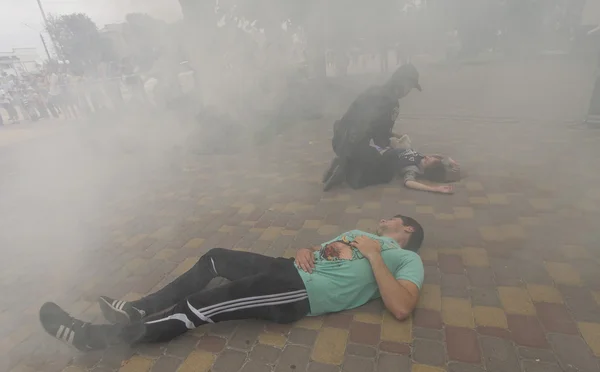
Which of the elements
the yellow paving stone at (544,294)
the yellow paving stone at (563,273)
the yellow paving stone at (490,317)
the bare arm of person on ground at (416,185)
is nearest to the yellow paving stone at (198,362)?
the yellow paving stone at (490,317)

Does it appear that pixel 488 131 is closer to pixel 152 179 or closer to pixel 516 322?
pixel 516 322

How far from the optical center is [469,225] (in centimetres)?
218

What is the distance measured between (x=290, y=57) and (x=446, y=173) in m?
1.98

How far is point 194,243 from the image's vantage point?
7.63 ft

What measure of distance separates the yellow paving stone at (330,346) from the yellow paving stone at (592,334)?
0.86 m

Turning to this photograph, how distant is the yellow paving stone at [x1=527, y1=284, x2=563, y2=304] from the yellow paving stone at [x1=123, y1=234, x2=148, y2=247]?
2.29m

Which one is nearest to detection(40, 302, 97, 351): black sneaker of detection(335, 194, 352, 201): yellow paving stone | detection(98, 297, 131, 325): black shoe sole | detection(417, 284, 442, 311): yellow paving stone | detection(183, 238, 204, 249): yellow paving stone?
detection(98, 297, 131, 325): black shoe sole

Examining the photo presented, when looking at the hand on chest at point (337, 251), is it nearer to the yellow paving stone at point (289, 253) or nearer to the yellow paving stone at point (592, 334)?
the yellow paving stone at point (289, 253)

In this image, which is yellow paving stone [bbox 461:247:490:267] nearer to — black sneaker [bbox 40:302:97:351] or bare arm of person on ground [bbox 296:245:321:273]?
bare arm of person on ground [bbox 296:245:321:273]

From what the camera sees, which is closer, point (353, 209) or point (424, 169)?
point (353, 209)

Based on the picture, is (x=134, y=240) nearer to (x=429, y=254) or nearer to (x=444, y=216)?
(x=429, y=254)

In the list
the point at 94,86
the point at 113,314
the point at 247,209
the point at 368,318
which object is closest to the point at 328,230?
the point at 247,209

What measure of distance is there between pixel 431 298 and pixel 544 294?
47cm

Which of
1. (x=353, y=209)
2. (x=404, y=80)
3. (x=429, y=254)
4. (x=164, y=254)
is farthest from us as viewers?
(x=404, y=80)
